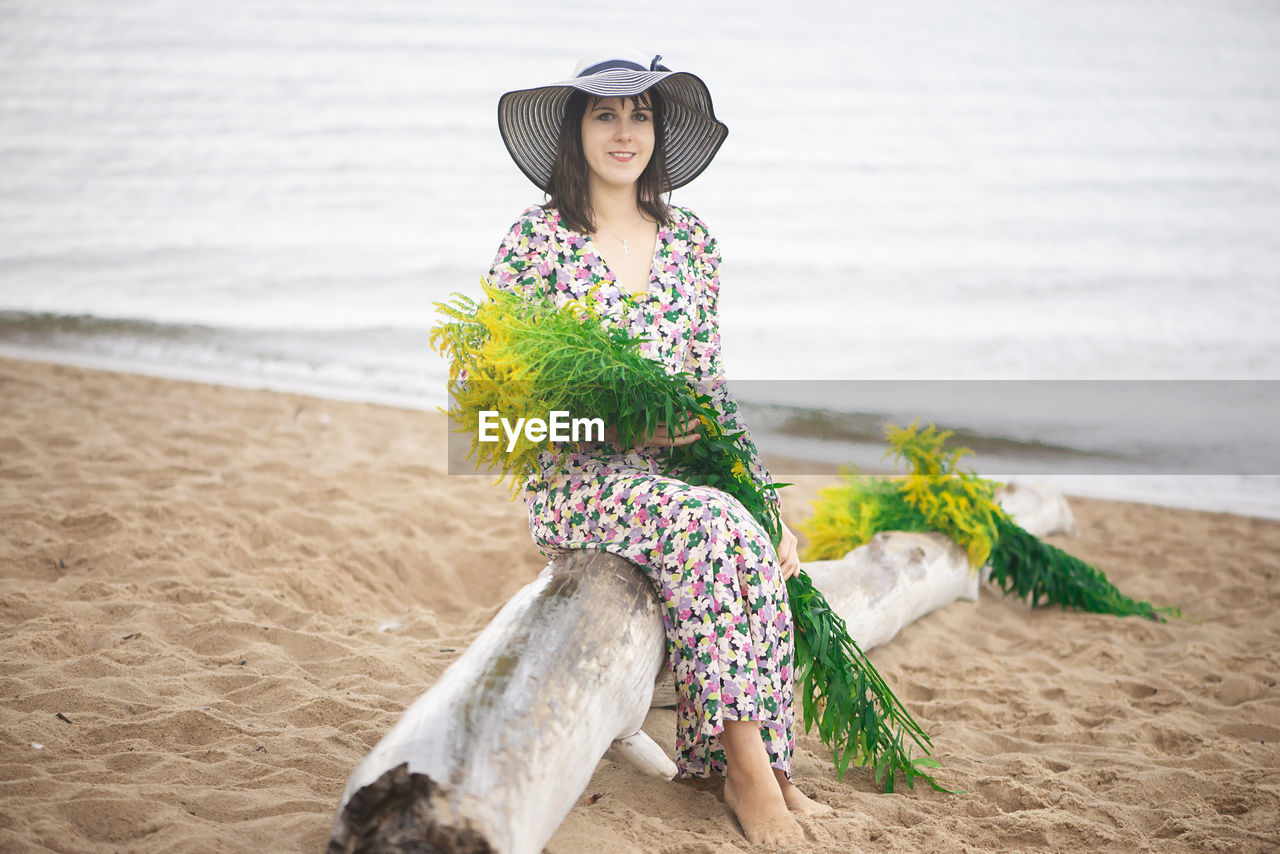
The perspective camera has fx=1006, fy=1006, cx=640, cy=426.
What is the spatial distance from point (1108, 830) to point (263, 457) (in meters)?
4.87

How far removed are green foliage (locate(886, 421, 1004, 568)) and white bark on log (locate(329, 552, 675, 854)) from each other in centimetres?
241

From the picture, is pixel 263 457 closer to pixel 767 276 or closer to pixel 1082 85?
pixel 767 276

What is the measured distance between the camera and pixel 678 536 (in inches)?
110

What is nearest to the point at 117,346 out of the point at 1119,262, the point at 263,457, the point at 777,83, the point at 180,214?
the point at 263,457

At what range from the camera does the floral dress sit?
2744 millimetres

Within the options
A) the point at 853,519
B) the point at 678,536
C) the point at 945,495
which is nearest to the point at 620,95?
the point at 678,536

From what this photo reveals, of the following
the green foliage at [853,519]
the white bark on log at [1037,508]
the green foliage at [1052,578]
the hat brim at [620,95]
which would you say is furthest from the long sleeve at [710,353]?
the white bark on log at [1037,508]

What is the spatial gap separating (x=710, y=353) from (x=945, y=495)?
187 cm

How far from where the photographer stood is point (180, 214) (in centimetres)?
1492

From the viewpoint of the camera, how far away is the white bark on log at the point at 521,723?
2.05 meters

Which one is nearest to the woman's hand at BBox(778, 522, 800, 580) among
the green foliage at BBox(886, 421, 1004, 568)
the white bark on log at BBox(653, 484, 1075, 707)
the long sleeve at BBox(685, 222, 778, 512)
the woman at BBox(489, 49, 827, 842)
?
the woman at BBox(489, 49, 827, 842)

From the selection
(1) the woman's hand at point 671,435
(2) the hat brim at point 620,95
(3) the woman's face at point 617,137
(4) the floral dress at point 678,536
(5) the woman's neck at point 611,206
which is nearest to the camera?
(4) the floral dress at point 678,536

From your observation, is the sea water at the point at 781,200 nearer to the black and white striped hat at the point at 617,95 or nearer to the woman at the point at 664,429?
the black and white striped hat at the point at 617,95

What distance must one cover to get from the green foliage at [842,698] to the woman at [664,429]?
171 millimetres
